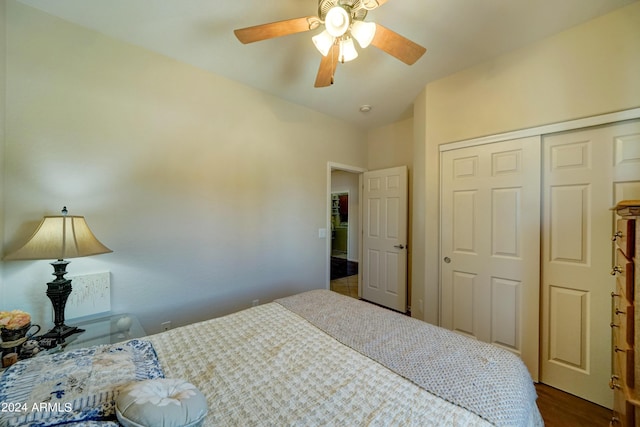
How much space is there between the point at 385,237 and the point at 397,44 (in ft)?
7.88

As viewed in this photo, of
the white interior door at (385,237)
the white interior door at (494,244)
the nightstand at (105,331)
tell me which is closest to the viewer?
the nightstand at (105,331)

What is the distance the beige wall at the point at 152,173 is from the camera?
1530mm

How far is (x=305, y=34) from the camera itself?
1.80m

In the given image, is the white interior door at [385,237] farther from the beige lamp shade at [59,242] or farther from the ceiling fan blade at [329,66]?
the beige lamp shade at [59,242]

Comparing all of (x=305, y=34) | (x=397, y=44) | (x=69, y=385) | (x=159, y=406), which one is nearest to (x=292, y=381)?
(x=159, y=406)

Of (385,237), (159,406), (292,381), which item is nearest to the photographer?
(159,406)

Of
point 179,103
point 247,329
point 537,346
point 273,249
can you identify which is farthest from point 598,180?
point 179,103

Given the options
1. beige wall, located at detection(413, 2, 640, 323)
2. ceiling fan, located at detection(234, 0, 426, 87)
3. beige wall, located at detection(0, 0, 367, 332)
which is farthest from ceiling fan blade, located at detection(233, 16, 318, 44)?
beige wall, located at detection(413, 2, 640, 323)

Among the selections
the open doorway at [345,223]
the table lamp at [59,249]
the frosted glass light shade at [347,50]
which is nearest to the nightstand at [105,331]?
the table lamp at [59,249]

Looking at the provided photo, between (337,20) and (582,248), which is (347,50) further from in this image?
(582,248)

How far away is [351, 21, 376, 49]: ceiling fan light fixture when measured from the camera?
132cm

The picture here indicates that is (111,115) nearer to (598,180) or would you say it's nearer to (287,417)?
(287,417)

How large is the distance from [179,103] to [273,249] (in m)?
1.64

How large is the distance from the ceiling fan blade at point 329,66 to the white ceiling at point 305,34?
359mm
